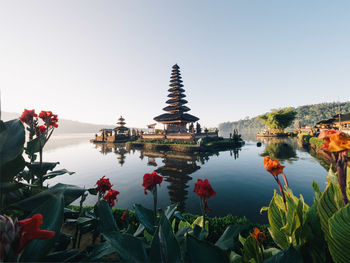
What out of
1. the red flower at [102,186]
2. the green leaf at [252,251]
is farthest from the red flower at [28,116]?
the green leaf at [252,251]

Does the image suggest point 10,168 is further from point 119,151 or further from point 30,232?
point 119,151

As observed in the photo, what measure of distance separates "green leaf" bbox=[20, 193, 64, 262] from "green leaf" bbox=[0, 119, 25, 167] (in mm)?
515

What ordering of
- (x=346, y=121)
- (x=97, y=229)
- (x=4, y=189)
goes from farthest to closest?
1. (x=346, y=121)
2. (x=97, y=229)
3. (x=4, y=189)

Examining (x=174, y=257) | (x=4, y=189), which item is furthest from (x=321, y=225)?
(x=4, y=189)

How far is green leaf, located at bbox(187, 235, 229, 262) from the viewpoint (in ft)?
2.38

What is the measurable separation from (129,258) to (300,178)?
31.3ft

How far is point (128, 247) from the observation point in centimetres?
81

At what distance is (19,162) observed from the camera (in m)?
1.15

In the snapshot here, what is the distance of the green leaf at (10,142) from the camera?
1024 millimetres

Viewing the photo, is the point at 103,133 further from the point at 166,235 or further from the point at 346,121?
the point at 346,121

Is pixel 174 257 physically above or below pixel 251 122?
below

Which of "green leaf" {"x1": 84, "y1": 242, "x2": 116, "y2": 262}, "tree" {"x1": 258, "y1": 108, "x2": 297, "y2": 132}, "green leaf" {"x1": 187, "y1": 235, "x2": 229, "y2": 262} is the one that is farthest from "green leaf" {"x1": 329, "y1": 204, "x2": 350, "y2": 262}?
"tree" {"x1": 258, "y1": 108, "x2": 297, "y2": 132}

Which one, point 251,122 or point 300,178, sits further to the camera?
point 251,122

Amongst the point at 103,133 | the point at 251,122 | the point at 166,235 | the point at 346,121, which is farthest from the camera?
the point at 251,122
